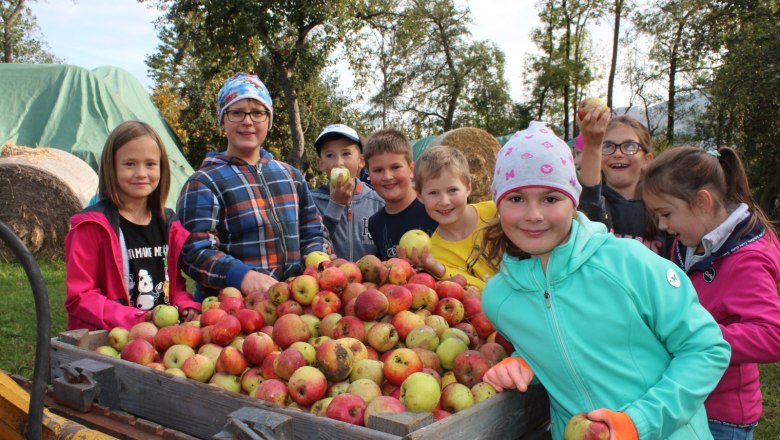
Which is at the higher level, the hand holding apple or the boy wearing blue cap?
the hand holding apple

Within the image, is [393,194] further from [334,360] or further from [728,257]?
[728,257]

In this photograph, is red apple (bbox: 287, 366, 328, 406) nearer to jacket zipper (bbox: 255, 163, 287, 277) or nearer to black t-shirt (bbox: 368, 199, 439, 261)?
jacket zipper (bbox: 255, 163, 287, 277)

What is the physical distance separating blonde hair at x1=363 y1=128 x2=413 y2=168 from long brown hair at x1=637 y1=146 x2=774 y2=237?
180 cm

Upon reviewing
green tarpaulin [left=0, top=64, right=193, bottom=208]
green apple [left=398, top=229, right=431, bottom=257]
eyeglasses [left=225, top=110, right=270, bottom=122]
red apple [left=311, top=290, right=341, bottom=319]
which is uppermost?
green tarpaulin [left=0, top=64, right=193, bottom=208]

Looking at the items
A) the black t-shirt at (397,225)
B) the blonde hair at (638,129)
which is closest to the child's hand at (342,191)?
the black t-shirt at (397,225)

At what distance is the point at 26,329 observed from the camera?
6344 mm

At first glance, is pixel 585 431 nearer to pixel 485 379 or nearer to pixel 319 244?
pixel 485 379

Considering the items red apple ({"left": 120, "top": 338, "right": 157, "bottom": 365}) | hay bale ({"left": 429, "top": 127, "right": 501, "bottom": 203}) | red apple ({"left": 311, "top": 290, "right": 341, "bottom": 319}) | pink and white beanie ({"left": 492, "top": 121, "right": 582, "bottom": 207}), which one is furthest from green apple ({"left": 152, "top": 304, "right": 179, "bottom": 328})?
hay bale ({"left": 429, "top": 127, "right": 501, "bottom": 203})

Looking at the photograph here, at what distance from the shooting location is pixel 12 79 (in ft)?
44.3

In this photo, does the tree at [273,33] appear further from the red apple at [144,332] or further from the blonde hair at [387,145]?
the red apple at [144,332]

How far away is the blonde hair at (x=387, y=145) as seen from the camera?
3.96 m

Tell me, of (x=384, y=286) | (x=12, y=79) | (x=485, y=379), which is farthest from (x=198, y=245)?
(x=12, y=79)

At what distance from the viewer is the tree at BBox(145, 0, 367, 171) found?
18797 millimetres

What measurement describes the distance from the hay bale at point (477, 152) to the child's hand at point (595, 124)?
30.5ft
